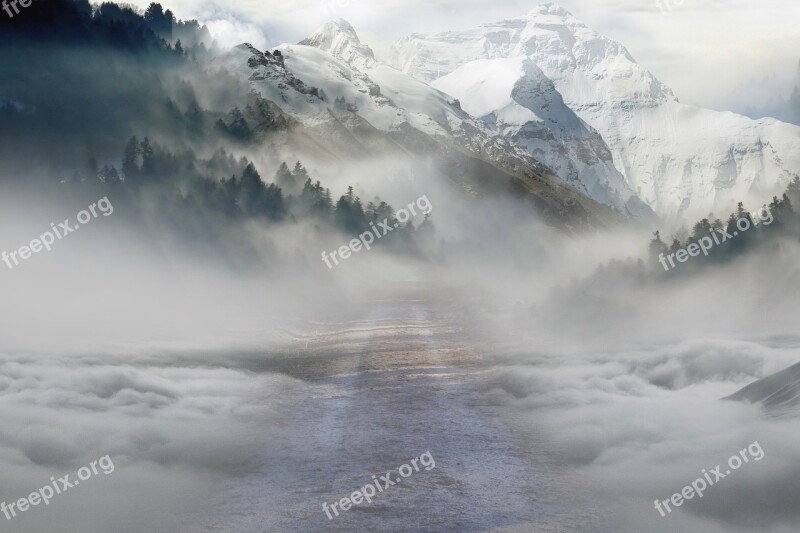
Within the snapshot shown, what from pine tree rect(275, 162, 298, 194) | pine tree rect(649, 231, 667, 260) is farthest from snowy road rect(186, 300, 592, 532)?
pine tree rect(275, 162, 298, 194)

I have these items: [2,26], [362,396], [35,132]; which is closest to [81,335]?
[362,396]

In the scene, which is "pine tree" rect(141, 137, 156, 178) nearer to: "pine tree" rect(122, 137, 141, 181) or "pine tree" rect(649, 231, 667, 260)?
"pine tree" rect(122, 137, 141, 181)

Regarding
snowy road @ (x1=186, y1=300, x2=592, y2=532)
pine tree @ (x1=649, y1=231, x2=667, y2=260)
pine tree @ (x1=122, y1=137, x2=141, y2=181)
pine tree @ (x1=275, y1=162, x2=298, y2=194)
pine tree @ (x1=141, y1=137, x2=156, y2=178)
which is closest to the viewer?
snowy road @ (x1=186, y1=300, x2=592, y2=532)

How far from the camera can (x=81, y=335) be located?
34406 millimetres

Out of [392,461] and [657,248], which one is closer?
[392,461]

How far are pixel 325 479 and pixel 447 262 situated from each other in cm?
12792

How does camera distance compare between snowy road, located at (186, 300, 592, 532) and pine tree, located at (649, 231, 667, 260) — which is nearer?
snowy road, located at (186, 300, 592, 532)

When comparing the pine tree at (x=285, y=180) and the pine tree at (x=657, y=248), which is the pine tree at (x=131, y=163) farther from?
the pine tree at (x=657, y=248)

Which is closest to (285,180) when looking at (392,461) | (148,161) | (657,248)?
(148,161)

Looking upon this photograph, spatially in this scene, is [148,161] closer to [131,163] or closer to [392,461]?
[131,163]

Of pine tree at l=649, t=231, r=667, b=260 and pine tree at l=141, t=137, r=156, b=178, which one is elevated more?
pine tree at l=141, t=137, r=156, b=178

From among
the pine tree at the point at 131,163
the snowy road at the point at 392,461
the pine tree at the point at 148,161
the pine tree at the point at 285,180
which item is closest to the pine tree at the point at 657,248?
the snowy road at the point at 392,461

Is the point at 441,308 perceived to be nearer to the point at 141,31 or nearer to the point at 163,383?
the point at 163,383

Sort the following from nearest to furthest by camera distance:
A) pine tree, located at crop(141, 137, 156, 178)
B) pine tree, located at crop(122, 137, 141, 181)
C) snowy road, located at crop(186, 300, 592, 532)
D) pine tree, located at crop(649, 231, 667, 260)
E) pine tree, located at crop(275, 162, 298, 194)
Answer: snowy road, located at crop(186, 300, 592, 532) → pine tree, located at crop(649, 231, 667, 260) → pine tree, located at crop(122, 137, 141, 181) → pine tree, located at crop(141, 137, 156, 178) → pine tree, located at crop(275, 162, 298, 194)
